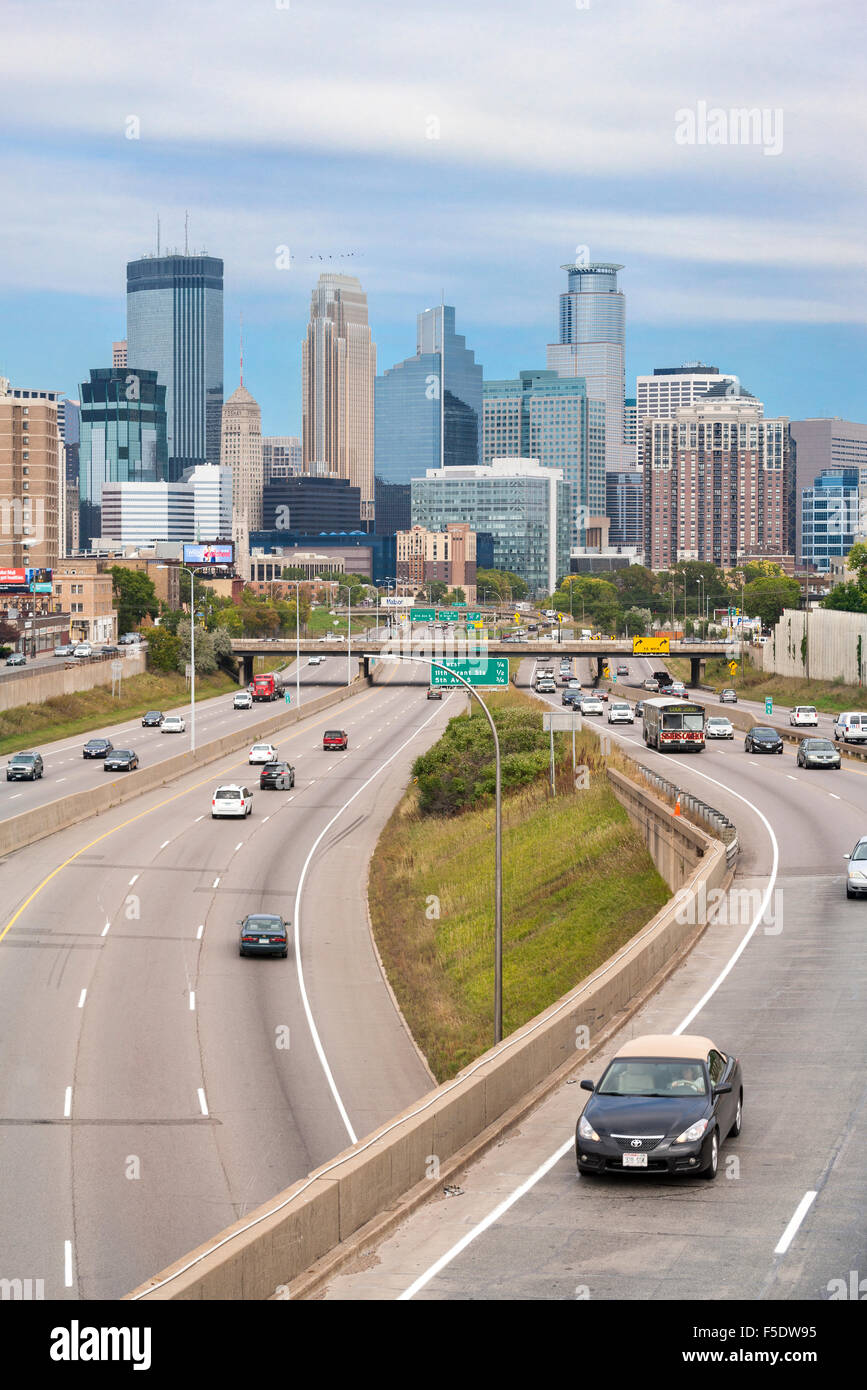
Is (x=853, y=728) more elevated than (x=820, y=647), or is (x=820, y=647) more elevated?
(x=820, y=647)

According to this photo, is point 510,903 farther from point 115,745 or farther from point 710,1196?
point 115,745

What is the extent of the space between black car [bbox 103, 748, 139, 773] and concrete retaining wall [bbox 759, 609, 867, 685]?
55865mm

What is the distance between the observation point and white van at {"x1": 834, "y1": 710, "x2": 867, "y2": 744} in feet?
244

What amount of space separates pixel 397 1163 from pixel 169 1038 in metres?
19.2

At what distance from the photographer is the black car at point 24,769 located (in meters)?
75.4

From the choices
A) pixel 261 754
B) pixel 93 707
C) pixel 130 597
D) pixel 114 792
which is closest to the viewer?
pixel 114 792

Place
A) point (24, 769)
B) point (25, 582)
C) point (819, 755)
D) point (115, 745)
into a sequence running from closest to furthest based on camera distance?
1. point (819, 755)
2. point (24, 769)
3. point (115, 745)
4. point (25, 582)

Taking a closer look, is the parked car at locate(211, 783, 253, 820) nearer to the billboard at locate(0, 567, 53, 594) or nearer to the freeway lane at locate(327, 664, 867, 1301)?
the freeway lane at locate(327, 664, 867, 1301)

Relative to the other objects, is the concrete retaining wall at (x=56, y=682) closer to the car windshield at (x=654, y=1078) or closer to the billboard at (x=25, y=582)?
the billboard at (x=25, y=582)

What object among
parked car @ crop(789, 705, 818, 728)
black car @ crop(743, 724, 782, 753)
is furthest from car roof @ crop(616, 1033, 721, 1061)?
parked car @ crop(789, 705, 818, 728)

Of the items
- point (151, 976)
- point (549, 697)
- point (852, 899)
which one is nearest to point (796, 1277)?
point (852, 899)

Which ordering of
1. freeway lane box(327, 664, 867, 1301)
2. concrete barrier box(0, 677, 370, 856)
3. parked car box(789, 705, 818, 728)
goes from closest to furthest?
freeway lane box(327, 664, 867, 1301), concrete barrier box(0, 677, 370, 856), parked car box(789, 705, 818, 728)

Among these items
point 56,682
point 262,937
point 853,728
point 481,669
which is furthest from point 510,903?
point 56,682

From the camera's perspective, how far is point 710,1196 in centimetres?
1727
